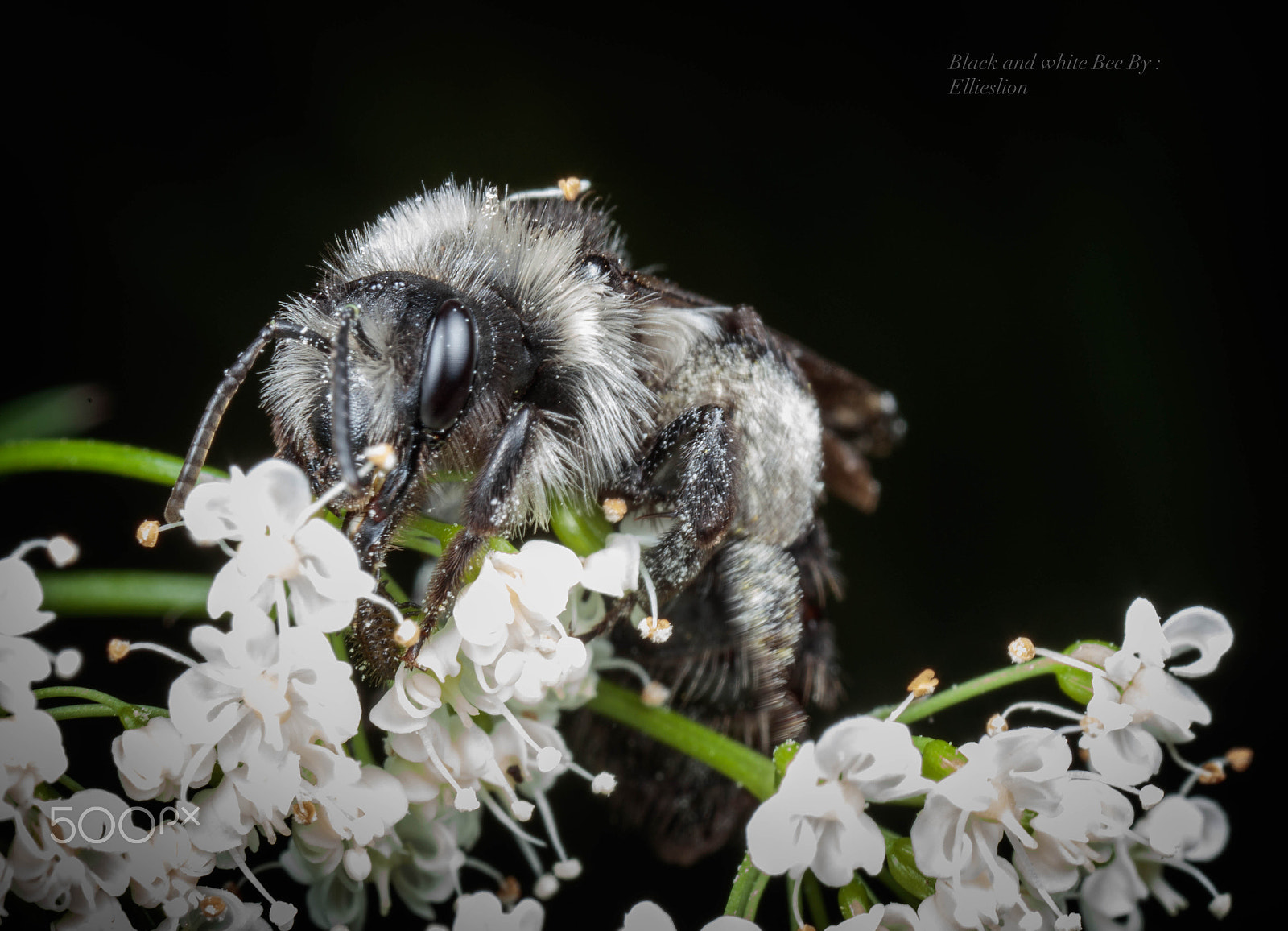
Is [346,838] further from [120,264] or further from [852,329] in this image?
[852,329]

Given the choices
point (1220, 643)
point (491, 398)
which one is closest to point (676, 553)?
point (491, 398)

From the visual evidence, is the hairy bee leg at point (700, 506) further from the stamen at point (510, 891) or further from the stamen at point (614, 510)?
the stamen at point (510, 891)

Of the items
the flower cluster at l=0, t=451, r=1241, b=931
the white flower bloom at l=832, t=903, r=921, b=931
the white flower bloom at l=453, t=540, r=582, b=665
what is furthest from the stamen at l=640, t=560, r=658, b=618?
the white flower bloom at l=832, t=903, r=921, b=931

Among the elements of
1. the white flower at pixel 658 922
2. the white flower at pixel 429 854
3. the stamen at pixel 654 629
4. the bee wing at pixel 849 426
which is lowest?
the white flower at pixel 429 854

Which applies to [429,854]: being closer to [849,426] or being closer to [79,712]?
[79,712]

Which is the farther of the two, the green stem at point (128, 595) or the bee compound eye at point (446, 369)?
the green stem at point (128, 595)

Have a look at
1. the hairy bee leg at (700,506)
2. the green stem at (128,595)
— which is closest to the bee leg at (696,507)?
the hairy bee leg at (700,506)

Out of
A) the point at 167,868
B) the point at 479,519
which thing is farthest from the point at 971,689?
the point at 167,868
